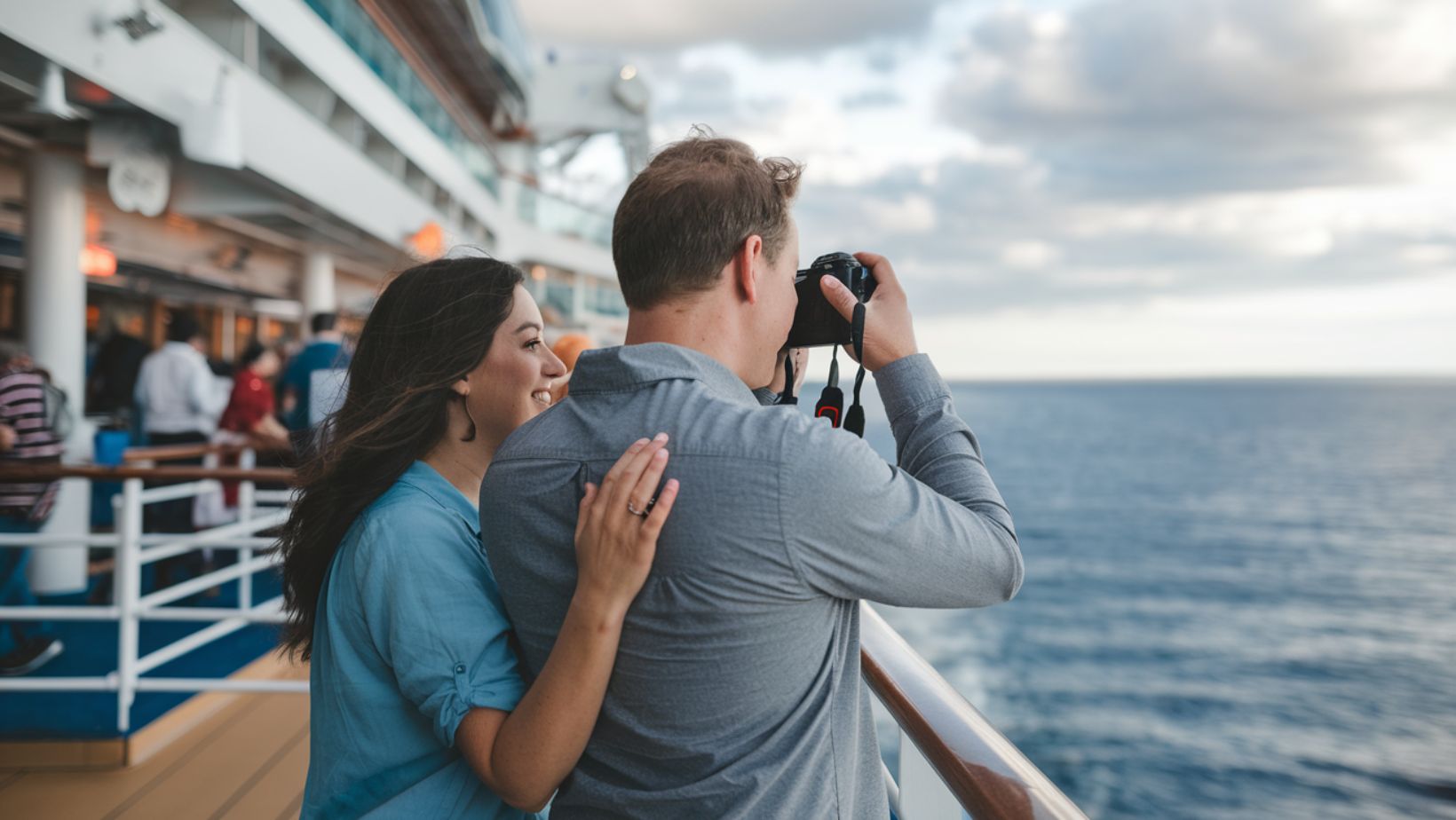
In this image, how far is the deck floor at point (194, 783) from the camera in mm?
2928

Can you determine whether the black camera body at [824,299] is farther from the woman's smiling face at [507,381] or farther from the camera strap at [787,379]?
the woman's smiling face at [507,381]

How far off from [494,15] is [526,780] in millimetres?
20782

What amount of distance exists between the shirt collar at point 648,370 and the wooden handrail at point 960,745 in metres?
0.42

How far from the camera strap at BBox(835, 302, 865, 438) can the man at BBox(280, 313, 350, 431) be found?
13.6 feet

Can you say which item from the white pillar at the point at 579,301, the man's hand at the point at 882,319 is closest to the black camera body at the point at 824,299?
the man's hand at the point at 882,319

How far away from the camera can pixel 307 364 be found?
5.05 m

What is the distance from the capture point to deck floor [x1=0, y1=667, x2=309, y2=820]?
2928 mm

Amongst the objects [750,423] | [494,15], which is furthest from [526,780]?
[494,15]

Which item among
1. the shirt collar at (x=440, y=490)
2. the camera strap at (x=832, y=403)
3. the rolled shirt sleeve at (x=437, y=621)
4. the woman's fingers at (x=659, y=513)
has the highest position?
the camera strap at (x=832, y=403)

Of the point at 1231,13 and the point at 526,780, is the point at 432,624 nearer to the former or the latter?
the point at 526,780

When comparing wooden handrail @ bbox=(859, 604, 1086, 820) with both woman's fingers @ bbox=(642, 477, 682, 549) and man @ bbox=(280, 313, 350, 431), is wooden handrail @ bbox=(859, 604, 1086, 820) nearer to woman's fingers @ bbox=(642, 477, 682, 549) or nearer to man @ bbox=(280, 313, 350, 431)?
woman's fingers @ bbox=(642, 477, 682, 549)

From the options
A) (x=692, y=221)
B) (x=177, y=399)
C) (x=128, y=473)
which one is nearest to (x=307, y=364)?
(x=177, y=399)

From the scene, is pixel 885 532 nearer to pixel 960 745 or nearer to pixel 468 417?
pixel 960 745

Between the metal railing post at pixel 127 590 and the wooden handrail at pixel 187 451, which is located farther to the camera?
the wooden handrail at pixel 187 451
